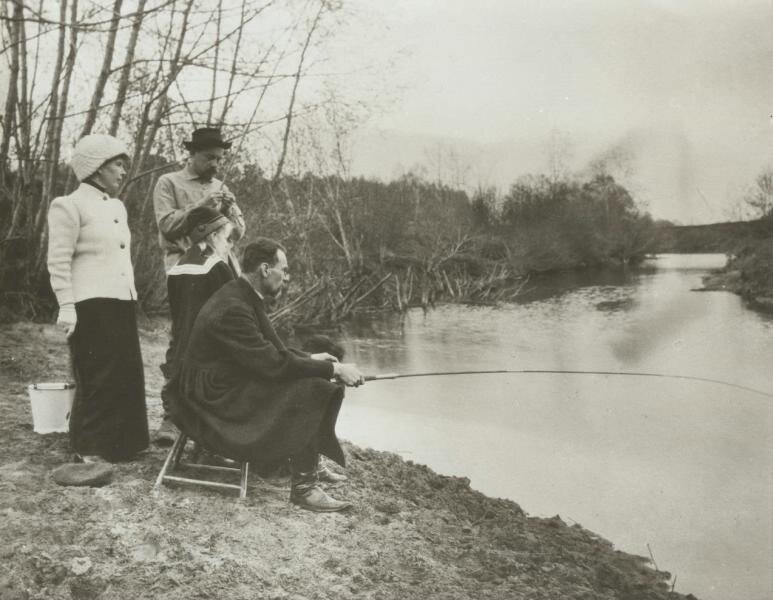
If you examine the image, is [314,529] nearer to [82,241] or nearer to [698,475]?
[82,241]

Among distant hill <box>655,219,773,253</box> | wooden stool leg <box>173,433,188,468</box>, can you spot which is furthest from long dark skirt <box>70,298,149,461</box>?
distant hill <box>655,219,773,253</box>

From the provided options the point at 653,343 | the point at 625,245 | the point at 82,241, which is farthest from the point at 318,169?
the point at 625,245

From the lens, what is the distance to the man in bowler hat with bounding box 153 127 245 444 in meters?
4.14

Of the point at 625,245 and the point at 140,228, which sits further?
the point at 625,245

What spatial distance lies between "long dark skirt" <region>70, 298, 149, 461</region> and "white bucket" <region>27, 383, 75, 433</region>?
1.35 feet

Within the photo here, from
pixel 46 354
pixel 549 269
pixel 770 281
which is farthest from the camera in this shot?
pixel 549 269

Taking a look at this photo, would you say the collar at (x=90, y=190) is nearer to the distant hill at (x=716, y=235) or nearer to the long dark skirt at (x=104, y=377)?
the long dark skirt at (x=104, y=377)

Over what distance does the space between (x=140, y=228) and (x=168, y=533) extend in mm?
7470

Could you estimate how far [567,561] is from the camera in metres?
4.04

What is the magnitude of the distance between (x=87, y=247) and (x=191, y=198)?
0.93 meters

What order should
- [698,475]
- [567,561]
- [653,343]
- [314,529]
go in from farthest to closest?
[653,343] → [698,475] → [567,561] → [314,529]

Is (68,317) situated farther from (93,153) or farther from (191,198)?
(191,198)

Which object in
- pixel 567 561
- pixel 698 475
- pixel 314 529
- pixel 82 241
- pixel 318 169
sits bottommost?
pixel 698 475

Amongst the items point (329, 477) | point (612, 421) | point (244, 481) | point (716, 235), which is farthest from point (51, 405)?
point (716, 235)
